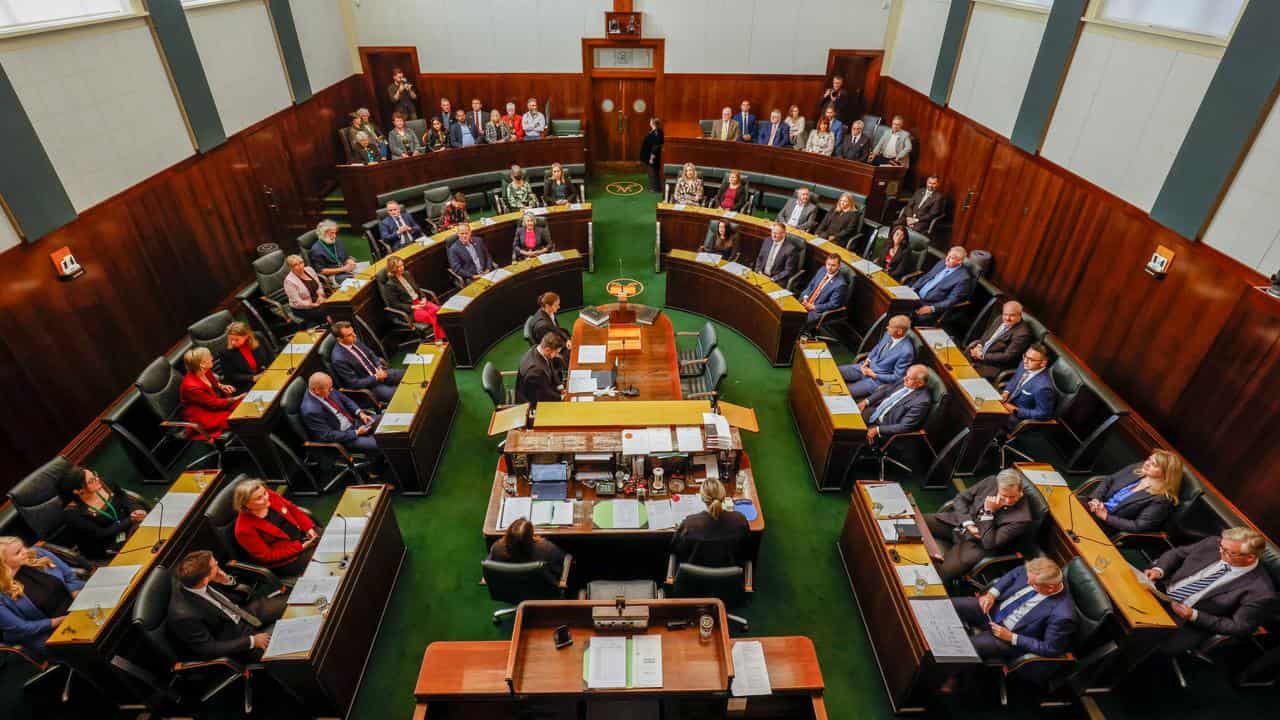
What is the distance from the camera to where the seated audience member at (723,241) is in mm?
9312

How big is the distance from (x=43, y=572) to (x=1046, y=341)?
9.23 metres

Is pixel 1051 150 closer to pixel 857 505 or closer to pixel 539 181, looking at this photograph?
pixel 857 505

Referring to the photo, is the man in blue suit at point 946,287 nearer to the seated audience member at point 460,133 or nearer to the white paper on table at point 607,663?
the white paper on table at point 607,663

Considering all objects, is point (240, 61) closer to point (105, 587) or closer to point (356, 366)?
point (356, 366)

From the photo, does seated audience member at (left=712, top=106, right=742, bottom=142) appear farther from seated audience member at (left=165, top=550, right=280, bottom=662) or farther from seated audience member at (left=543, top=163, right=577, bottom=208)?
seated audience member at (left=165, top=550, right=280, bottom=662)

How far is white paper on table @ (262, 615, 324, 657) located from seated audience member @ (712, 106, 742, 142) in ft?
35.6

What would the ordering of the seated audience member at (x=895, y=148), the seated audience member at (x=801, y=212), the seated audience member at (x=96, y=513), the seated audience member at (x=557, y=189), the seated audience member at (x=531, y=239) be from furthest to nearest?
the seated audience member at (x=895, y=148) < the seated audience member at (x=557, y=189) < the seated audience member at (x=801, y=212) < the seated audience member at (x=531, y=239) < the seated audience member at (x=96, y=513)

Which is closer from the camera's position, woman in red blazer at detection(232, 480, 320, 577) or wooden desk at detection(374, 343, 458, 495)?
woman in red blazer at detection(232, 480, 320, 577)

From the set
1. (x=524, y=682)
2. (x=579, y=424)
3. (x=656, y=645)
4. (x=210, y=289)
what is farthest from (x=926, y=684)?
(x=210, y=289)

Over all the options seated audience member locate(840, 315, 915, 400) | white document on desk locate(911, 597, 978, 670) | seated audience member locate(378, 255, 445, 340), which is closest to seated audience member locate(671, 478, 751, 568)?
white document on desk locate(911, 597, 978, 670)

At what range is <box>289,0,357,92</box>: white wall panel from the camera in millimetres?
10922

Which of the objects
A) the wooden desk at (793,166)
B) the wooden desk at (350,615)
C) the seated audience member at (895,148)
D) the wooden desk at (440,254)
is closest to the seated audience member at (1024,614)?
the wooden desk at (350,615)

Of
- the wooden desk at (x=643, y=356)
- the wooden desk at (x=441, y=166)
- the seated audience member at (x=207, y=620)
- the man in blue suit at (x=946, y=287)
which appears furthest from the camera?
the wooden desk at (x=441, y=166)

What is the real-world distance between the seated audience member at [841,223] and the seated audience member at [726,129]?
3.60 metres
